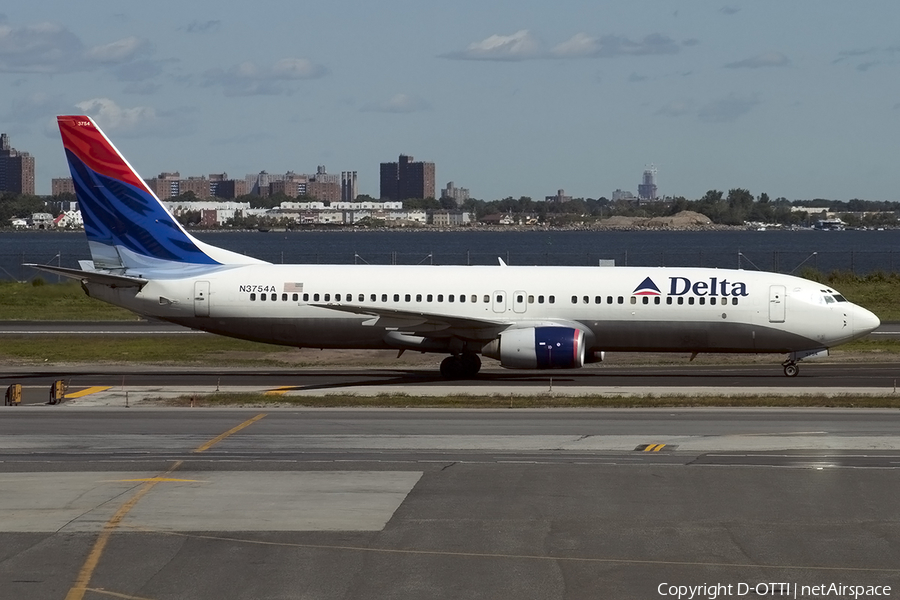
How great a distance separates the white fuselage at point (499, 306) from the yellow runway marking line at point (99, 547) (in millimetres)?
18533

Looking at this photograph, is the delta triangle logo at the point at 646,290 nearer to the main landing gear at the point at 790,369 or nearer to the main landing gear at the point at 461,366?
the main landing gear at the point at 790,369

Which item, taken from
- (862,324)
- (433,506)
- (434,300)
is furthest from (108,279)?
(862,324)

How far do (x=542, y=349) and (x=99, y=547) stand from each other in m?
23.0

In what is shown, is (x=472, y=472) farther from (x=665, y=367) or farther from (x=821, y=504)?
(x=665, y=367)

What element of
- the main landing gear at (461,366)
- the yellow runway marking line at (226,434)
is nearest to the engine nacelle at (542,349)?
the main landing gear at (461,366)

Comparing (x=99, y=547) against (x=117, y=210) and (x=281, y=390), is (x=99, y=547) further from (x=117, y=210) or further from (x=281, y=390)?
(x=117, y=210)

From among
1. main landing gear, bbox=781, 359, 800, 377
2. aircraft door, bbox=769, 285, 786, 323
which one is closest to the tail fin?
aircraft door, bbox=769, 285, 786, 323

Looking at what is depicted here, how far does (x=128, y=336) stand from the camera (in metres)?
56.4

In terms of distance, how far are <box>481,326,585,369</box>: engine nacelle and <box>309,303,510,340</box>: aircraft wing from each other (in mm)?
1104

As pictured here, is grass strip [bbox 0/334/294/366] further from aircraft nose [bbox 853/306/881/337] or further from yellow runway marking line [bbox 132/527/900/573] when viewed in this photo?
yellow runway marking line [bbox 132/527/900/573]

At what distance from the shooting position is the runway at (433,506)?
16.8m

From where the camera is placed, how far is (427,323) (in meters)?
40.9

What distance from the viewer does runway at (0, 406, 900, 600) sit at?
16.8 m

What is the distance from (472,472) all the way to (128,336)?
117 ft
